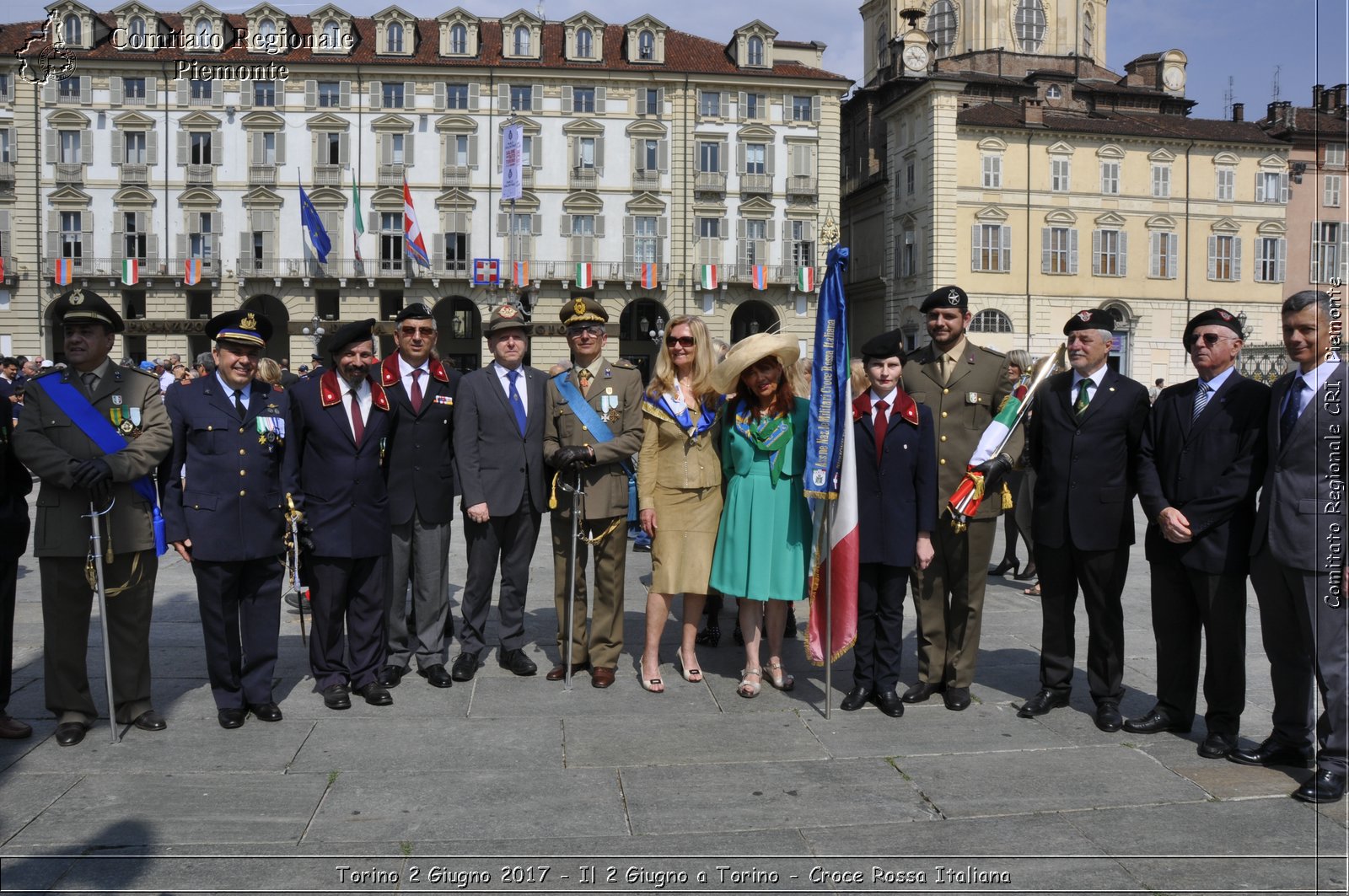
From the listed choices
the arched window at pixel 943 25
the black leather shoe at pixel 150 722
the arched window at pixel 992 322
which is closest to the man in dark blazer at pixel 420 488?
the black leather shoe at pixel 150 722

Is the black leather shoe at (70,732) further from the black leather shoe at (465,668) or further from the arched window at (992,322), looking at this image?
the arched window at (992,322)

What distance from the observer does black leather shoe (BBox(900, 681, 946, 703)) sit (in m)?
6.17

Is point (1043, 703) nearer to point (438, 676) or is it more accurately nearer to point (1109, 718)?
point (1109, 718)

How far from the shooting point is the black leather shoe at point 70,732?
17.6 feet

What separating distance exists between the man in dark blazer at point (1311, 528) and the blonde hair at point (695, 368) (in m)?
2.83

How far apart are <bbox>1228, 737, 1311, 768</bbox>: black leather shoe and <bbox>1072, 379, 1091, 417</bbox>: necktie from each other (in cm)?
180

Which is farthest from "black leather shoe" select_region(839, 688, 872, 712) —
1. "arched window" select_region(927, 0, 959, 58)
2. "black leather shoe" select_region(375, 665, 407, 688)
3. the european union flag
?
"arched window" select_region(927, 0, 959, 58)

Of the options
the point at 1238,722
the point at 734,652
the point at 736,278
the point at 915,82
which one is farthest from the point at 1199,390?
the point at 915,82

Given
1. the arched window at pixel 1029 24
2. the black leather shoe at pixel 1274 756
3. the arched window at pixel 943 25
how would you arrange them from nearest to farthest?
1. the black leather shoe at pixel 1274 756
2. the arched window at pixel 1029 24
3. the arched window at pixel 943 25

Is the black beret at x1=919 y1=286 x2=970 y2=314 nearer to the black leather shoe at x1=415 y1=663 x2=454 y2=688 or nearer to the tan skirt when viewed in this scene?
the tan skirt

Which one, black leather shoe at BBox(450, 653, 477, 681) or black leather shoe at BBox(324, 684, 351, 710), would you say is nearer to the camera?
black leather shoe at BBox(324, 684, 351, 710)

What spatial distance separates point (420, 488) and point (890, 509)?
269 cm

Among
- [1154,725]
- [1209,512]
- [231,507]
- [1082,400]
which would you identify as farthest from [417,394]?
[1154,725]

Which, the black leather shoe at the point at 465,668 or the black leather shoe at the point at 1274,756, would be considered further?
the black leather shoe at the point at 465,668
